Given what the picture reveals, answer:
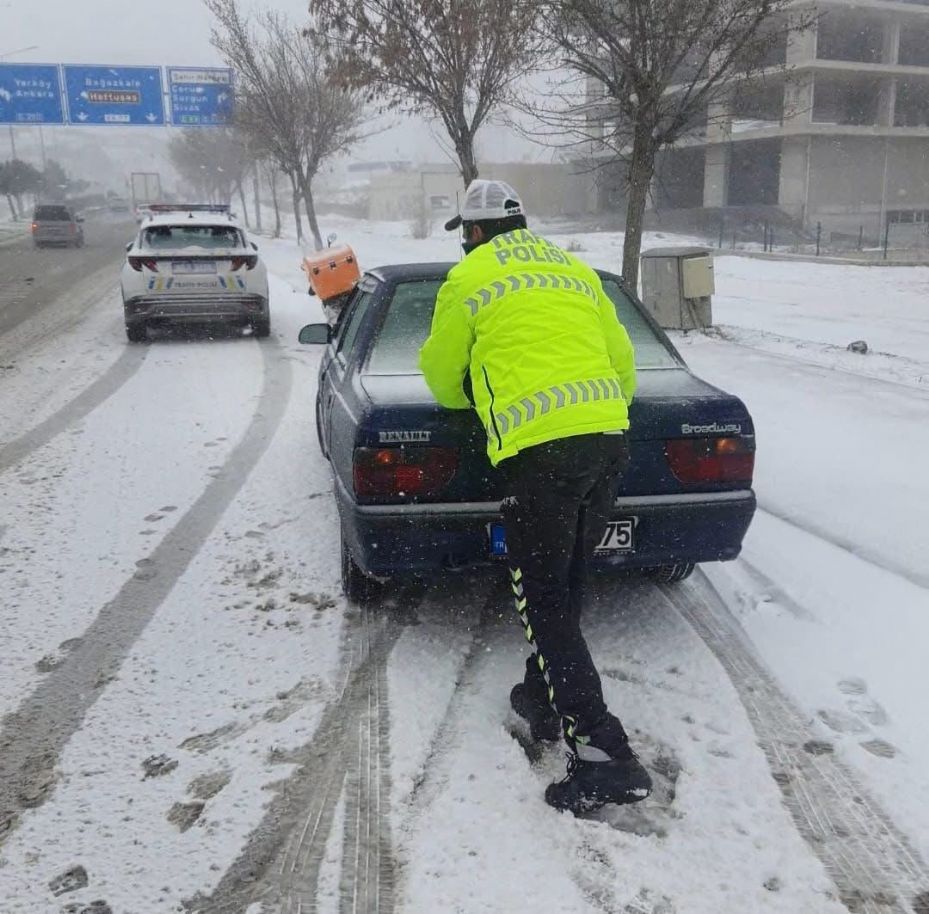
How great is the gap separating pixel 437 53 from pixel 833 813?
1217cm

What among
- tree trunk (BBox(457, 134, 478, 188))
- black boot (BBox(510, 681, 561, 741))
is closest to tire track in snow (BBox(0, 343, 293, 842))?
black boot (BBox(510, 681, 561, 741))

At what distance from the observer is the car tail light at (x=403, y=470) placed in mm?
3436

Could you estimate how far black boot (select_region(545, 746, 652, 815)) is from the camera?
2609mm

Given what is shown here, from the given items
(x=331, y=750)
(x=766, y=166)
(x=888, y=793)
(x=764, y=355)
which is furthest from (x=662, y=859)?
(x=766, y=166)

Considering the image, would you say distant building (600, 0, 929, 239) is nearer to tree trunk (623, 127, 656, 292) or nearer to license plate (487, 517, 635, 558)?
tree trunk (623, 127, 656, 292)

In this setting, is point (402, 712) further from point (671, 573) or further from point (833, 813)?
point (671, 573)

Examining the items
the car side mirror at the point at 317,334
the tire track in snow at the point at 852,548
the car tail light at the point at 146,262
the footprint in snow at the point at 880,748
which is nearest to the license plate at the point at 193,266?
the car tail light at the point at 146,262

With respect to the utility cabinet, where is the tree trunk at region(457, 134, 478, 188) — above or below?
above

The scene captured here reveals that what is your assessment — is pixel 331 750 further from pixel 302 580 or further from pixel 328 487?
pixel 328 487

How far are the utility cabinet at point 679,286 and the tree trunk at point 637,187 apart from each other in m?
0.99

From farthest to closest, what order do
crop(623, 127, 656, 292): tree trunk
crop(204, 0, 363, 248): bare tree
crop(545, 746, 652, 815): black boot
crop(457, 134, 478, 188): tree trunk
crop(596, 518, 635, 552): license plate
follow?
crop(204, 0, 363, 248): bare tree < crop(457, 134, 478, 188): tree trunk < crop(623, 127, 656, 292): tree trunk < crop(596, 518, 635, 552): license plate < crop(545, 746, 652, 815): black boot

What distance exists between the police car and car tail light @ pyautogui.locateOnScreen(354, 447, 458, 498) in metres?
8.56

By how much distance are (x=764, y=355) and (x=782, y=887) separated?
9055 millimetres

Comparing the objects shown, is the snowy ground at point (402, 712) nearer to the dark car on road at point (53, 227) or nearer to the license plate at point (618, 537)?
the license plate at point (618, 537)
